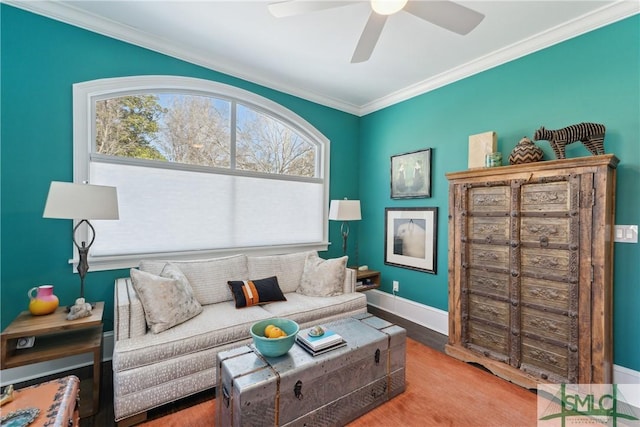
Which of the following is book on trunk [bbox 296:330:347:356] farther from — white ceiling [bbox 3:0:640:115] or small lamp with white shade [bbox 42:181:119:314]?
white ceiling [bbox 3:0:640:115]

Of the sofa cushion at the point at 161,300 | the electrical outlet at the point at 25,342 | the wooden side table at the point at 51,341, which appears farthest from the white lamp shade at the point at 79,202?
the electrical outlet at the point at 25,342

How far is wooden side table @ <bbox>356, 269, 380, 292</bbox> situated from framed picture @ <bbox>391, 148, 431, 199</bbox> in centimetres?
107

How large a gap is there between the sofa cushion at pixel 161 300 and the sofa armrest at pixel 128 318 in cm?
5

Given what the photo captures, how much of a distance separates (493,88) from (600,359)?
2475 millimetres

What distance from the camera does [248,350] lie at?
183 cm

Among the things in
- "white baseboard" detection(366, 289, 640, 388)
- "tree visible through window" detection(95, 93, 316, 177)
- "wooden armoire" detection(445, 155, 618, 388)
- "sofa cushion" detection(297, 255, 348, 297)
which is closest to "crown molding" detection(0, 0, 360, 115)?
"tree visible through window" detection(95, 93, 316, 177)

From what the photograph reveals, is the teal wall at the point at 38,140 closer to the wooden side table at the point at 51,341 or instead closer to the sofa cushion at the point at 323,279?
the wooden side table at the point at 51,341

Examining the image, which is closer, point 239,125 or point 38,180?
point 38,180

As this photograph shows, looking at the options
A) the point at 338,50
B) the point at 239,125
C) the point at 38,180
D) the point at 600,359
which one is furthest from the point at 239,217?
the point at 600,359

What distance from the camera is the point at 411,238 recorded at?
366cm

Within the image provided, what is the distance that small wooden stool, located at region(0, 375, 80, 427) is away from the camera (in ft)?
4.13

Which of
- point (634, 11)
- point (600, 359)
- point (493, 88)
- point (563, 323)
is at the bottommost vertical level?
point (600, 359)

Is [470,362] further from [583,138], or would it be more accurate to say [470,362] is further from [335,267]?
[583,138]

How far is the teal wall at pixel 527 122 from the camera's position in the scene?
213cm
